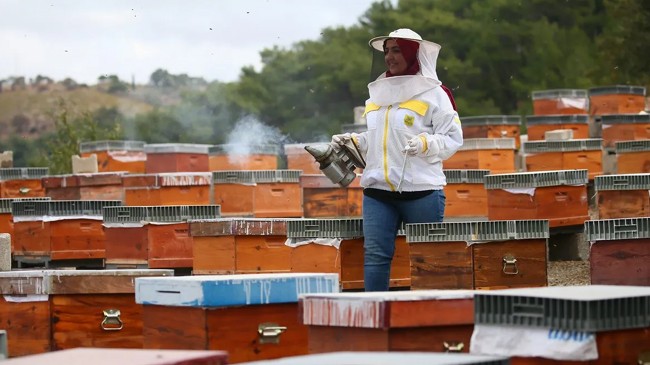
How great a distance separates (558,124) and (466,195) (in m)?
6.22

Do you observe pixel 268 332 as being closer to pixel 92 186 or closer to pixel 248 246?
pixel 248 246

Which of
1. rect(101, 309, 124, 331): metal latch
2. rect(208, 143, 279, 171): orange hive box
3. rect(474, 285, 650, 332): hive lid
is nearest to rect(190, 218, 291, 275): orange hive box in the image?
rect(101, 309, 124, 331): metal latch

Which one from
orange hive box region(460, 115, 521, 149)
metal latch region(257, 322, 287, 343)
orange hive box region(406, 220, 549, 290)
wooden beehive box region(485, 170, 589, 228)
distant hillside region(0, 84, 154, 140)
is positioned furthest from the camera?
distant hillside region(0, 84, 154, 140)

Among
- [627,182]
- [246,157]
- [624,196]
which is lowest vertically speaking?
[624,196]

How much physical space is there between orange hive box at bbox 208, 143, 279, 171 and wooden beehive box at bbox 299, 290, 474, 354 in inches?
464

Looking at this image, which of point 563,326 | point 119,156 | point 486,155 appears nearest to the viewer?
point 563,326

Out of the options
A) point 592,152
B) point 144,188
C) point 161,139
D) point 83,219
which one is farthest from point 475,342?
point 161,139

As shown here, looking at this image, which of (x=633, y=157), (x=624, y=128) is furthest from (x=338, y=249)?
(x=624, y=128)

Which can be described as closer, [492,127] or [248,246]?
[248,246]

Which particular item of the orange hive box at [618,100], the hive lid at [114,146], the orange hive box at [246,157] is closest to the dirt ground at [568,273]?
the orange hive box at [246,157]

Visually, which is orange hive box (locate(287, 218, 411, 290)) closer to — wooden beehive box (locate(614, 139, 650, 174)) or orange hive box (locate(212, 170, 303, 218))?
orange hive box (locate(212, 170, 303, 218))

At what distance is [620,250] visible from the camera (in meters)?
7.13

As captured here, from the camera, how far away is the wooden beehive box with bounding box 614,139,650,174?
44.6 feet

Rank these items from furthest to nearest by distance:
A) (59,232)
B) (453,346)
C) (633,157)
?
(633,157) → (59,232) → (453,346)
